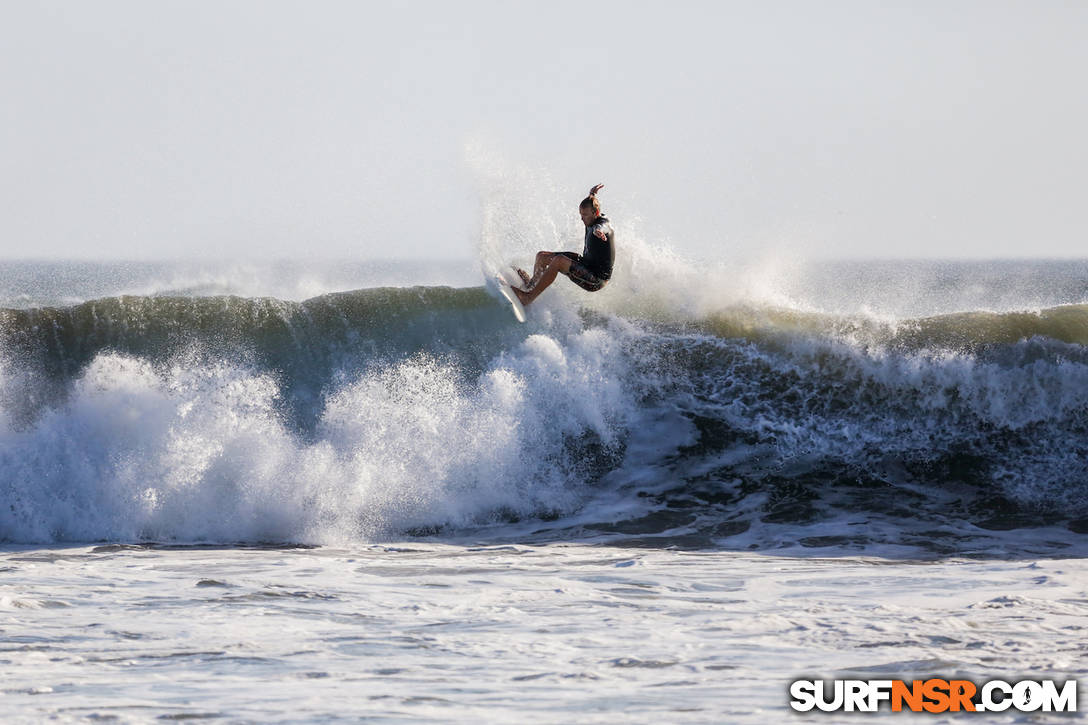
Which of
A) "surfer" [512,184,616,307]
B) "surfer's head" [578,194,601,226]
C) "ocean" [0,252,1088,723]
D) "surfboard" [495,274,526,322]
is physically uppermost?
"surfer's head" [578,194,601,226]

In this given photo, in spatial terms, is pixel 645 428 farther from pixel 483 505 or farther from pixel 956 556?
pixel 956 556

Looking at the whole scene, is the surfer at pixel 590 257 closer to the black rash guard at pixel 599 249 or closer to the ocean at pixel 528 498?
the black rash guard at pixel 599 249

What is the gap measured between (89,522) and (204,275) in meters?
6.70

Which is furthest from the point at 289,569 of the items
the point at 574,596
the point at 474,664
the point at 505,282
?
the point at 505,282

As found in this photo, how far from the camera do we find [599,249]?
10609 mm

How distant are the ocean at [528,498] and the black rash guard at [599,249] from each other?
186 centimetres

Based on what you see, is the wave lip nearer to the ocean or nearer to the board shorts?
the ocean

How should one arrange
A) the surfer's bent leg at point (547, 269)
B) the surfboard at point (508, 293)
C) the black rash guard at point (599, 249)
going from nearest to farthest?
the black rash guard at point (599, 249), the surfer's bent leg at point (547, 269), the surfboard at point (508, 293)

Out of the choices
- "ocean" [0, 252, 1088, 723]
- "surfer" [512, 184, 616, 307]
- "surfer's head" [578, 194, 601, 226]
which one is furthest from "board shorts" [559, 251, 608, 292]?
"ocean" [0, 252, 1088, 723]

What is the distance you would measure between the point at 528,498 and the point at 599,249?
2.57 m

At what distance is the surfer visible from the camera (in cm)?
1052

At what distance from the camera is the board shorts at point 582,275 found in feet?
35.2

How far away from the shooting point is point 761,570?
27.3 feet

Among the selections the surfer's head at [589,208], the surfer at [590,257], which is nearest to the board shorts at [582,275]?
the surfer at [590,257]
